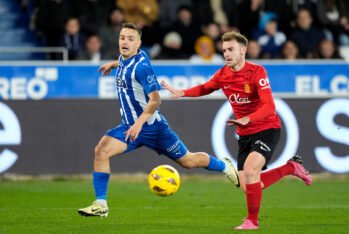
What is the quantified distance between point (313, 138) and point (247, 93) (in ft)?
19.9

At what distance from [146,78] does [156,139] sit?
815mm

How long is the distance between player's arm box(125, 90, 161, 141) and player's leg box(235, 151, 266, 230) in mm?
1188

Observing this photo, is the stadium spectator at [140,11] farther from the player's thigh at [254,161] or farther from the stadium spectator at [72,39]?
the player's thigh at [254,161]

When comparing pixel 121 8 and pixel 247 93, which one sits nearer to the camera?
pixel 247 93

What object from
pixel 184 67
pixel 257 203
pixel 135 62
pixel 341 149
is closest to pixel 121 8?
pixel 184 67

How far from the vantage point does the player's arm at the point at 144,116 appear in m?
10.4

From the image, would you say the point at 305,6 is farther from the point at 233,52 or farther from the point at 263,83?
the point at 263,83

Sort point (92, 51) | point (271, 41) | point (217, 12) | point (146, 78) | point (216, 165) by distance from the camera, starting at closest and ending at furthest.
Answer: point (146, 78)
point (216, 165)
point (92, 51)
point (271, 41)
point (217, 12)

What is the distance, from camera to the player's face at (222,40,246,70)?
1026 cm

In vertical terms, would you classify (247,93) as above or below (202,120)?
above

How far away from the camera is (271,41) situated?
19.6 m

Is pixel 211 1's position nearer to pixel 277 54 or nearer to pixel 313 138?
pixel 277 54

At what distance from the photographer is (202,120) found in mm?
16312

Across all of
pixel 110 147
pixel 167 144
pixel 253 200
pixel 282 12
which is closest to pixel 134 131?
pixel 110 147
